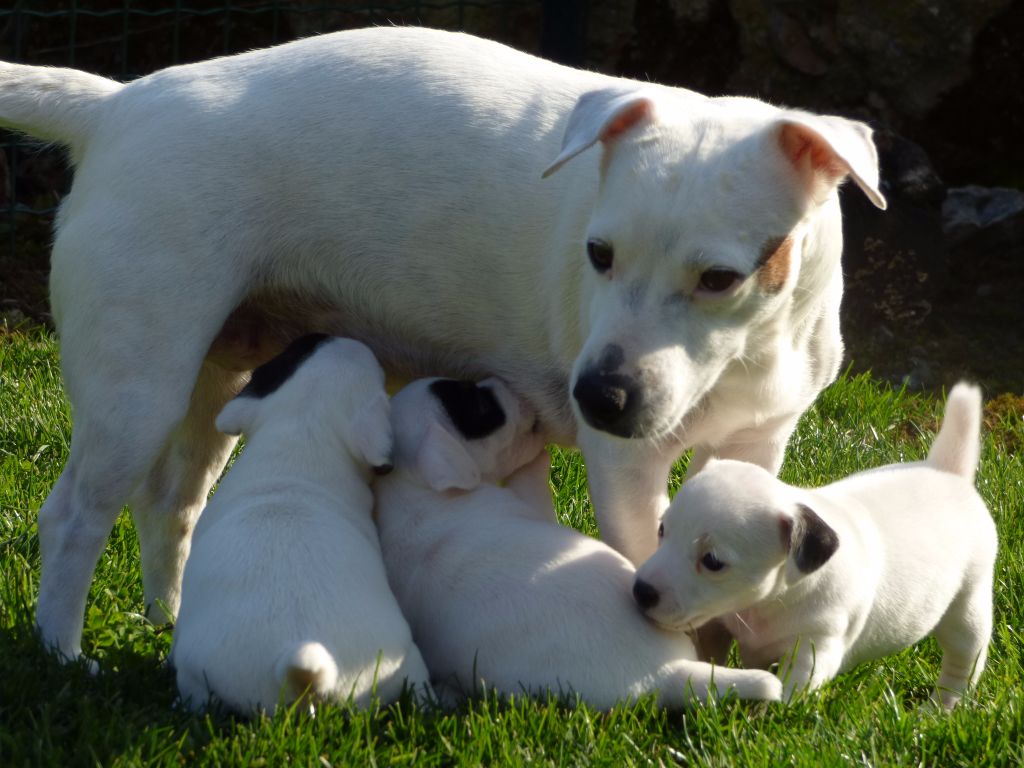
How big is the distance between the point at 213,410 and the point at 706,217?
1.87m

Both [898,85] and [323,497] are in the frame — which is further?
[898,85]

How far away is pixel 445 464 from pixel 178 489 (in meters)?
1.13

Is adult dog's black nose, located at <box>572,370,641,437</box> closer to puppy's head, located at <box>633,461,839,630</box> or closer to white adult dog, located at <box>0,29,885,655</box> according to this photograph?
white adult dog, located at <box>0,29,885,655</box>

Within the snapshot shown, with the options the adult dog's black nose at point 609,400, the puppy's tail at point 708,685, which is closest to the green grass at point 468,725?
the puppy's tail at point 708,685

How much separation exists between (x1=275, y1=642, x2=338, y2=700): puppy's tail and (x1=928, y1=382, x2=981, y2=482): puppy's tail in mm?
1870

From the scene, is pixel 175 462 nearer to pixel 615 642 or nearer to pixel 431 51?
pixel 431 51

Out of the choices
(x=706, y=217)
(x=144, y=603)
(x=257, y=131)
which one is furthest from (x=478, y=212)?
(x=144, y=603)

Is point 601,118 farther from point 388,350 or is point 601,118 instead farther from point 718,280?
point 388,350

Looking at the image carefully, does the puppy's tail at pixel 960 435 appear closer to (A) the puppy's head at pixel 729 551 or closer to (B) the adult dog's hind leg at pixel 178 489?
(A) the puppy's head at pixel 729 551

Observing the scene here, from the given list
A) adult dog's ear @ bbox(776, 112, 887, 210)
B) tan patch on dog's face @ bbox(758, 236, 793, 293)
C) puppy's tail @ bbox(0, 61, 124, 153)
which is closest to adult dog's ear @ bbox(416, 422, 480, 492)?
tan patch on dog's face @ bbox(758, 236, 793, 293)

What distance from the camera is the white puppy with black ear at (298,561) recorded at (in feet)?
10.4

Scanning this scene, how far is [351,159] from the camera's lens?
4.05 metres

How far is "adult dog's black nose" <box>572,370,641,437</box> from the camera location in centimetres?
327

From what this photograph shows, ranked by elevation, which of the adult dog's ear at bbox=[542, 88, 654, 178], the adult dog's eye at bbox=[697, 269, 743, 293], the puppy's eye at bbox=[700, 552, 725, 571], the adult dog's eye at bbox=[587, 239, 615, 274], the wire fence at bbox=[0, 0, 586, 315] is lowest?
the wire fence at bbox=[0, 0, 586, 315]
